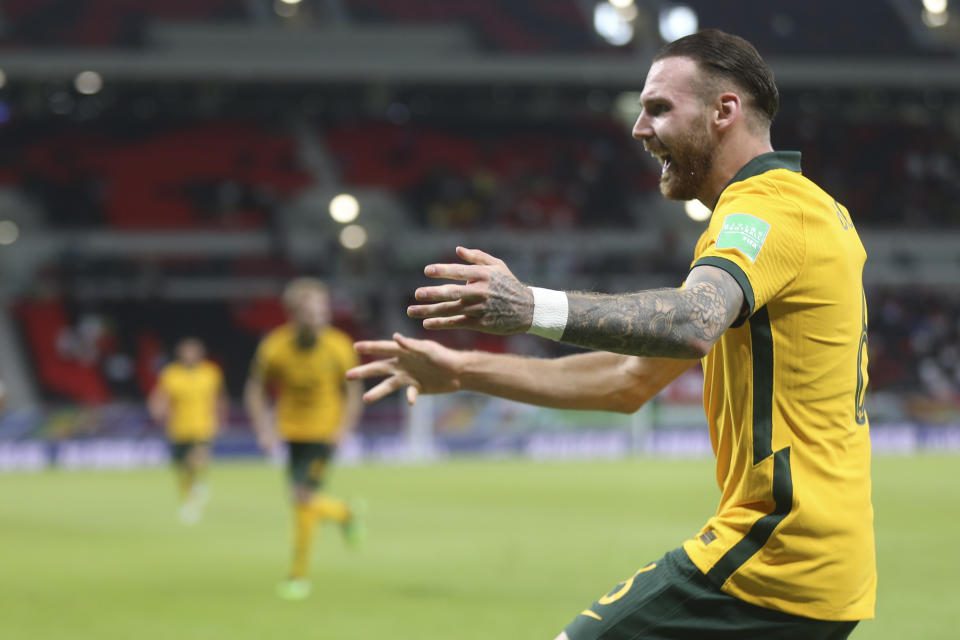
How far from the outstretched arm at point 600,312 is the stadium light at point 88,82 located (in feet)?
118

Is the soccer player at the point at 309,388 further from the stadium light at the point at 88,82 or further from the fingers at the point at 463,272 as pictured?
the stadium light at the point at 88,82

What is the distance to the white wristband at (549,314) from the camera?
106 inches

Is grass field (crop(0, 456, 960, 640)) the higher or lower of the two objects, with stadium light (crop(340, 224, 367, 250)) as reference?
lower

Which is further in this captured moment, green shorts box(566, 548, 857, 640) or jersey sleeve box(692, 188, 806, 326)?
green shorts box(566, 548, 857, 640)

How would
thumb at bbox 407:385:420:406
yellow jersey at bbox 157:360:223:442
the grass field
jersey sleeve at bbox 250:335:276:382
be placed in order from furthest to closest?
1. yellow jersey at bbox 157:360:223:442
2. jersey sleeve at bbox 250:335:276:382
3. the grass field
4. thumb at bbox 407:385:420:406

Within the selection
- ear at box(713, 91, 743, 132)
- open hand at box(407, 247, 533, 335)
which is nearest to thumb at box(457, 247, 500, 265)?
open hand at box(407, 247, 533, 335)

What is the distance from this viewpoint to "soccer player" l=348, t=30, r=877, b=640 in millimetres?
2705

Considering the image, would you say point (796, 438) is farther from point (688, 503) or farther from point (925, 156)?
point (925, 156)

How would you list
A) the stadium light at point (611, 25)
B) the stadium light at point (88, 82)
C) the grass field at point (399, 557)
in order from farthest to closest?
the stadium light at point (611, 25) → the stadium light at point (88, 82) → the grass field at point (399, 557)

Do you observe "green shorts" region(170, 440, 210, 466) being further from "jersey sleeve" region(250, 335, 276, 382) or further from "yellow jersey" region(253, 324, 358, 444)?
"yellow jersey" region(253, 324, 358, 444)

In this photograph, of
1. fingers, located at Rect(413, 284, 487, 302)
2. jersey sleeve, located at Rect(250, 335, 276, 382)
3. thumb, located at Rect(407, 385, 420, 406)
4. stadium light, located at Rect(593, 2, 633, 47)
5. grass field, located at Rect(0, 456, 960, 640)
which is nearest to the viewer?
fingers, located at Rect(413, 284, 487, 302)

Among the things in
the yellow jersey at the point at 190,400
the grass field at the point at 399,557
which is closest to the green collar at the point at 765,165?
the grass field at the point at 399,557

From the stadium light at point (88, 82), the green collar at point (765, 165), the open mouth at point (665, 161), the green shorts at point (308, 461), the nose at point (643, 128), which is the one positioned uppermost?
the stadium light at point (88, 82)

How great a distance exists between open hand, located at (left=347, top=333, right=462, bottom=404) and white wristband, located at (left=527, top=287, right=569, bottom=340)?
1033mm
